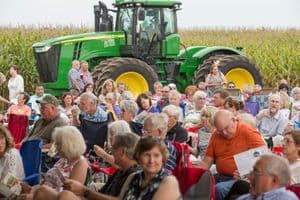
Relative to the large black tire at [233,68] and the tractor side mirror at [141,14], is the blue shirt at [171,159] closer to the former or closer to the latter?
the tractor side mirror at [141,14]

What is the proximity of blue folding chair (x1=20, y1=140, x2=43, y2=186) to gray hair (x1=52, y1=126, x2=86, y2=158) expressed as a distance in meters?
1.04

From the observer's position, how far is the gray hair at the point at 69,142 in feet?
22.5

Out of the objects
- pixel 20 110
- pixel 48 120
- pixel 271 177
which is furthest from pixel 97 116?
pixel 271 177

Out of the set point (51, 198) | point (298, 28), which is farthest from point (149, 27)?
point (298, 28)

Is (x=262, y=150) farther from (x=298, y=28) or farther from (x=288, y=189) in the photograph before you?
(x=298, y=28)

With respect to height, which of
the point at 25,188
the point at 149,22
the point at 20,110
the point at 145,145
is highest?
the point at 145,145

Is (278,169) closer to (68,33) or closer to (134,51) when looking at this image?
(134,51)

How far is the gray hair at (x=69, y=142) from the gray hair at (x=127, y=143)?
1.13 feet

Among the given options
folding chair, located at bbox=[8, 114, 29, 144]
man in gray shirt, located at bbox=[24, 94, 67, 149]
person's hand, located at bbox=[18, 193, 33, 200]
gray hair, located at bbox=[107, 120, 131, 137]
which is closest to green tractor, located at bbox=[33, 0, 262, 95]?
folding chair, located at bbox=[8, 114, 29, 144]

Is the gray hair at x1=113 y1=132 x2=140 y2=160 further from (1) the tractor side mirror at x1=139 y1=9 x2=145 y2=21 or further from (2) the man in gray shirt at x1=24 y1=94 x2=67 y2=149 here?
(1) the tractor side mirror at x1=139 y1=9 x2=145 y2=21

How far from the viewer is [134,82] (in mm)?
18891

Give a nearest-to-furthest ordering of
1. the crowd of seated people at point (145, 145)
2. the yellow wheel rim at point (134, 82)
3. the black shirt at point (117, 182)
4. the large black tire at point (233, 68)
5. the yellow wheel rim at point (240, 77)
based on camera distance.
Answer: the crowd of seated people at point (145, 145) < the black shirt at point (117, 182) < the yellow wheel rim at point (134, 82) < the large black tire at point (233, 68) < the yellow wheel rim at point (240, 77)

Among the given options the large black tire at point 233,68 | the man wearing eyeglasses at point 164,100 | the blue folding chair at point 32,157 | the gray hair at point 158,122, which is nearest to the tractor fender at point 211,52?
the large black tire at point 233,68

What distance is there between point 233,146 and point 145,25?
1188 centimetres
